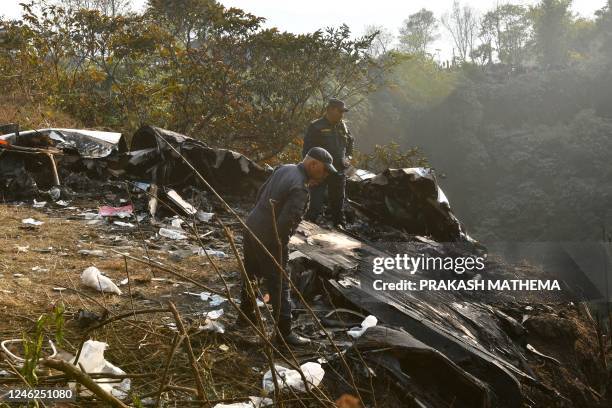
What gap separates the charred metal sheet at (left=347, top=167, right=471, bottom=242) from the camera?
23.2 ft

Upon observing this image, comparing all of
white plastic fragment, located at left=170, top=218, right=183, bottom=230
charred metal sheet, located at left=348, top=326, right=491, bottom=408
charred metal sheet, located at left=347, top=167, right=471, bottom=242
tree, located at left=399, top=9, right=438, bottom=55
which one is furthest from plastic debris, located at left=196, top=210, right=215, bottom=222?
tree, located at left=399, top=9, right=438, bottom=55

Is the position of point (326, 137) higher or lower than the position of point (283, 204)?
higher

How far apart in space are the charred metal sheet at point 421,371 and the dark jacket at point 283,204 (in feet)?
2.59

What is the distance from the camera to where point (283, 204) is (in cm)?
327

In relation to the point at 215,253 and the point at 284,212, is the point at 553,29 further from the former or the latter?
the point at 284,212

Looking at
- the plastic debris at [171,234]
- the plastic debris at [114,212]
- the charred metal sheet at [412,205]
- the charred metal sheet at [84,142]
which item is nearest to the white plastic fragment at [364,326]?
the plastic debris at [171,234]

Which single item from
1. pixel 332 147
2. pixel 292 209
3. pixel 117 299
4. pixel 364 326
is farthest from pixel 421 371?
pixel 332 147

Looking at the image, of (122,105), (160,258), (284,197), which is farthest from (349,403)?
(122,105)

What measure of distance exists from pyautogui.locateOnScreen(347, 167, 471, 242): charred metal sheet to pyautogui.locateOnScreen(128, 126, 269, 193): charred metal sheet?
1.57 meters

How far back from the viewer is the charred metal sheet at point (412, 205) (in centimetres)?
707

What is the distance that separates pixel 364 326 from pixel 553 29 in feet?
130

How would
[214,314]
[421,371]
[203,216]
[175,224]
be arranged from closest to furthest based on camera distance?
[421,371] → [214,314] → [175,224] → [203,216]

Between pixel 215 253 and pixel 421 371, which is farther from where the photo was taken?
pixel 215 253

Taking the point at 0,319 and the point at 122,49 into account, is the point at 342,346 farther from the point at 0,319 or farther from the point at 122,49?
the point at 122,49
